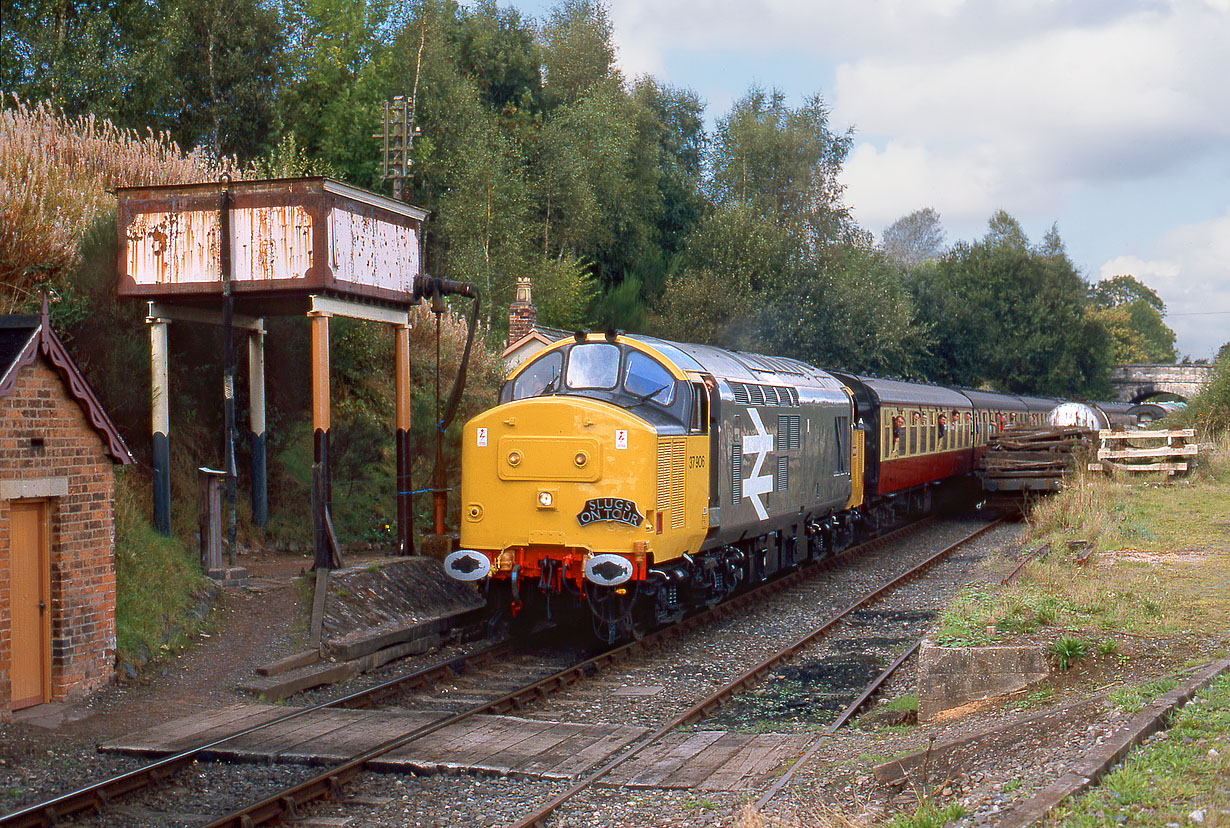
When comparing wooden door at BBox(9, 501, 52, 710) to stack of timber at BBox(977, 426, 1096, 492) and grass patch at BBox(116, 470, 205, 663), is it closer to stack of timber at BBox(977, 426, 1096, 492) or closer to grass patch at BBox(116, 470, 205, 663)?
grass patch at BBox(116, 470, 205, 663)

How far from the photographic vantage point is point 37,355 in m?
9.37

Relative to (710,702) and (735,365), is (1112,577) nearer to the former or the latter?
(735,365)

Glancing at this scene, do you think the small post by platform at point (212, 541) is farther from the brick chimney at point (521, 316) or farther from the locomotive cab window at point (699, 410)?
the brick chimney at point (521, 316)

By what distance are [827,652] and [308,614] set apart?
5.62 metres

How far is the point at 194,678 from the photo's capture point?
10172 millimetres

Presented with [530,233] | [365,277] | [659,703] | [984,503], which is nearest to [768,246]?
[530,233]

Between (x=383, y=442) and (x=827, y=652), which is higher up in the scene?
(x=383, y=442)

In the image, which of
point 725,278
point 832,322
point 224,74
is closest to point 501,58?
point 725,278

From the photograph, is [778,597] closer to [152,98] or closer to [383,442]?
[383,442]

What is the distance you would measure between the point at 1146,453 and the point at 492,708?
67.0ft

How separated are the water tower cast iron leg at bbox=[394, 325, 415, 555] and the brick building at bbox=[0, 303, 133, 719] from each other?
15.7ft

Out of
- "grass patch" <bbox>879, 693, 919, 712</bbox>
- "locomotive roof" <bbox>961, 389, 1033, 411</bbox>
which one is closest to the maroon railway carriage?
"locomotive roof" <bbox>961, 389, 1033, 411</bbox>

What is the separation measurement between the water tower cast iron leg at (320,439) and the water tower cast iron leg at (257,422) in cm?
268

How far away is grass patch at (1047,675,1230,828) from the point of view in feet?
17.1
